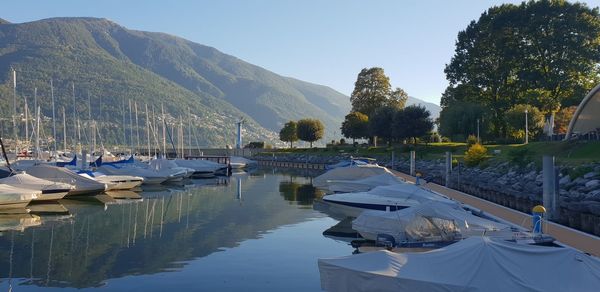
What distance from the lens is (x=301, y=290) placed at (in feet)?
53.2

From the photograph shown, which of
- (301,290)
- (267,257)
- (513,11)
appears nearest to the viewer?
(301,290)

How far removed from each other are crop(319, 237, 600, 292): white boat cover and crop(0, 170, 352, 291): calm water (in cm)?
420

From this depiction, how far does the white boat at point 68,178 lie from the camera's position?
39281mm

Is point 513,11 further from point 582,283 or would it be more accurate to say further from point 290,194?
point 582,283

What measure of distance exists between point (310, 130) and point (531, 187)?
285 feet

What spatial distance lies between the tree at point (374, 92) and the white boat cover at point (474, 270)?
9543 centimetres

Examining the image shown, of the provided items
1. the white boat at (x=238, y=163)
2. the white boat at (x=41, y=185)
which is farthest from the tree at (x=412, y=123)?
the white boat at (x=41, y=185)

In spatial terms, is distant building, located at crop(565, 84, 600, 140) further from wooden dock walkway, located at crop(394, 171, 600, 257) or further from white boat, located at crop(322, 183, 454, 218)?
white boat, located at crop(322, 183, 454, 218)

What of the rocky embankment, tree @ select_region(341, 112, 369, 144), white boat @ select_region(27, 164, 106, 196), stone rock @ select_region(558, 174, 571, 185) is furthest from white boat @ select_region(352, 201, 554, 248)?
tree @ select_region(341, 112, 369, 144)

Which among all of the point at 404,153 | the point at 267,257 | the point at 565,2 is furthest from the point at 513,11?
the point at 267,257

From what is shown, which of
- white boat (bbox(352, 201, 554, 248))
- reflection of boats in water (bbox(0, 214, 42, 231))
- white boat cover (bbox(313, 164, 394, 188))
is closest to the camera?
white boat (bbox(352, 201, 554, 248))

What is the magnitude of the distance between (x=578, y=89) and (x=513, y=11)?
14064 mm

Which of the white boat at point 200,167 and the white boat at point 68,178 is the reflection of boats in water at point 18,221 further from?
the white boat at point 200,167

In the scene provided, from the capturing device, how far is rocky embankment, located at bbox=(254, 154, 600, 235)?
83.4 ft
